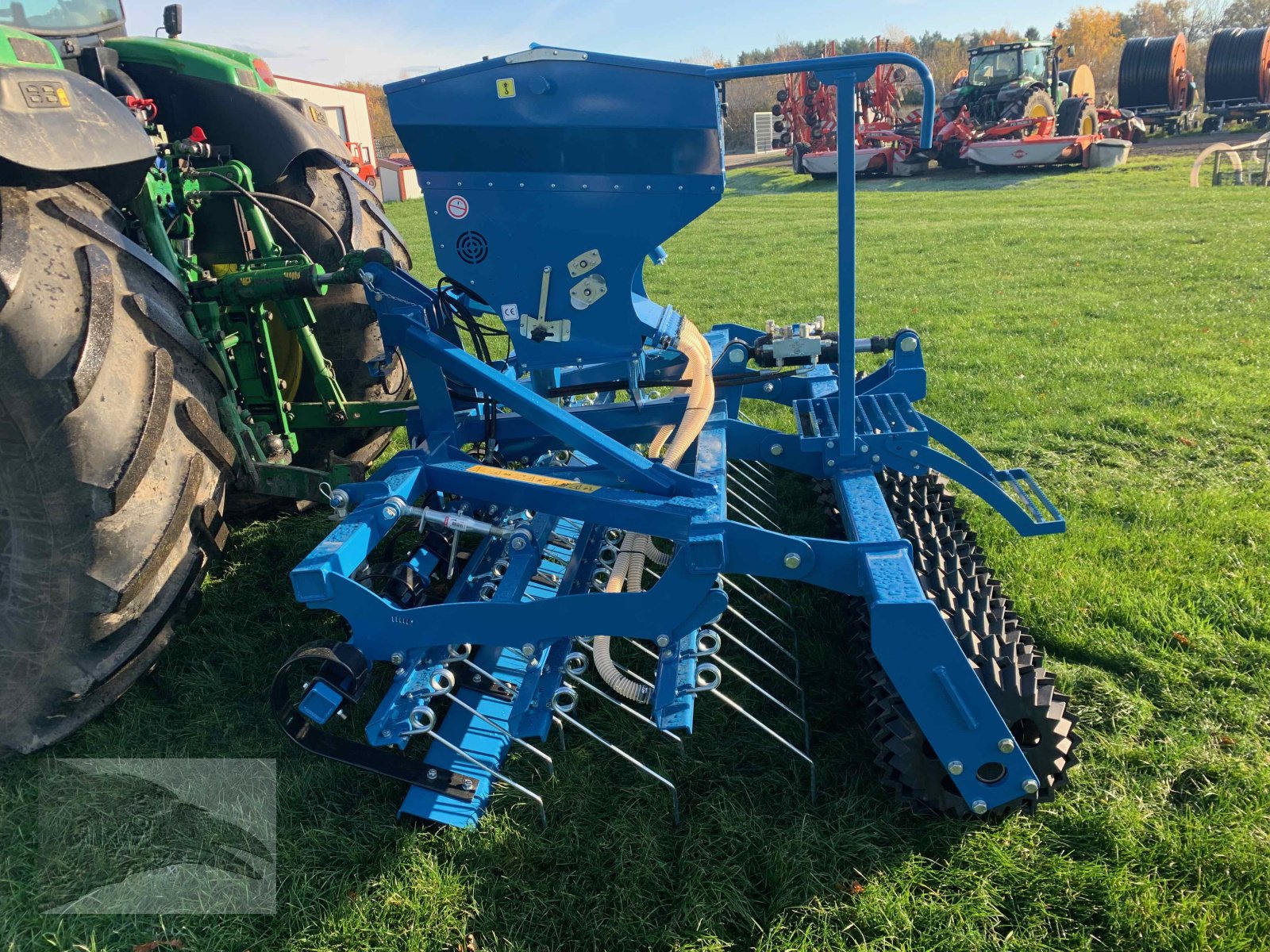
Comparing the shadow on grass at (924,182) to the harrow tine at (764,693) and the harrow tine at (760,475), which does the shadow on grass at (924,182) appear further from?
the harrow tine at (764,693)

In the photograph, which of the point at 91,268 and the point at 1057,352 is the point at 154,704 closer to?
the point at 91,268

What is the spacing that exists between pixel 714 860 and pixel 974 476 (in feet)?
5.14

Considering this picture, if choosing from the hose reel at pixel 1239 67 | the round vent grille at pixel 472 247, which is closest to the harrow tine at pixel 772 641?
the round vent grille at pixel 472 247

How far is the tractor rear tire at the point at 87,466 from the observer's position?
6.82ft

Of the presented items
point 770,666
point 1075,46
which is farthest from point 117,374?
point 1075,46

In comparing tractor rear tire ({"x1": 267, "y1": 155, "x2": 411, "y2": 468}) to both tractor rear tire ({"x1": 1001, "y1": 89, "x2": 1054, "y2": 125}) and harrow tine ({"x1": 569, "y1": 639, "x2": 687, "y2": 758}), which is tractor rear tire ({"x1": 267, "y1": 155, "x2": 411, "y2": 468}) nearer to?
harrow tine ({"x1": 569, "y1": 639, "x2": 687, "y2": 758})

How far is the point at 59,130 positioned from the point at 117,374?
66cm

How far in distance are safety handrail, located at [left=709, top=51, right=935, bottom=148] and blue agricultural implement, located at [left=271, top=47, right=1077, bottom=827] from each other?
15 millimetres

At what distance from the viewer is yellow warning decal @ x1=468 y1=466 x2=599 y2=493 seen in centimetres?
249

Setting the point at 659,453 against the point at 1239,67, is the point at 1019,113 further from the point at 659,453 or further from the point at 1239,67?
the point at 659,453

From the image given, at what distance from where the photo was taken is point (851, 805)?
2.32 m

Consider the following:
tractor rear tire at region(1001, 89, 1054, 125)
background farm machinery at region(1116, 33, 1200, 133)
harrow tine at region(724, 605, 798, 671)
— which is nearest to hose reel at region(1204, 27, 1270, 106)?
background farm machinery at region(1116, 33, 1200, 133)

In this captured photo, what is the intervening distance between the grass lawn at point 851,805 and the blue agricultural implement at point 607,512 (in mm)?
120

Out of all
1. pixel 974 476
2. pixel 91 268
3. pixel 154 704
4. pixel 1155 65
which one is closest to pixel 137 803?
pixel 154 704
